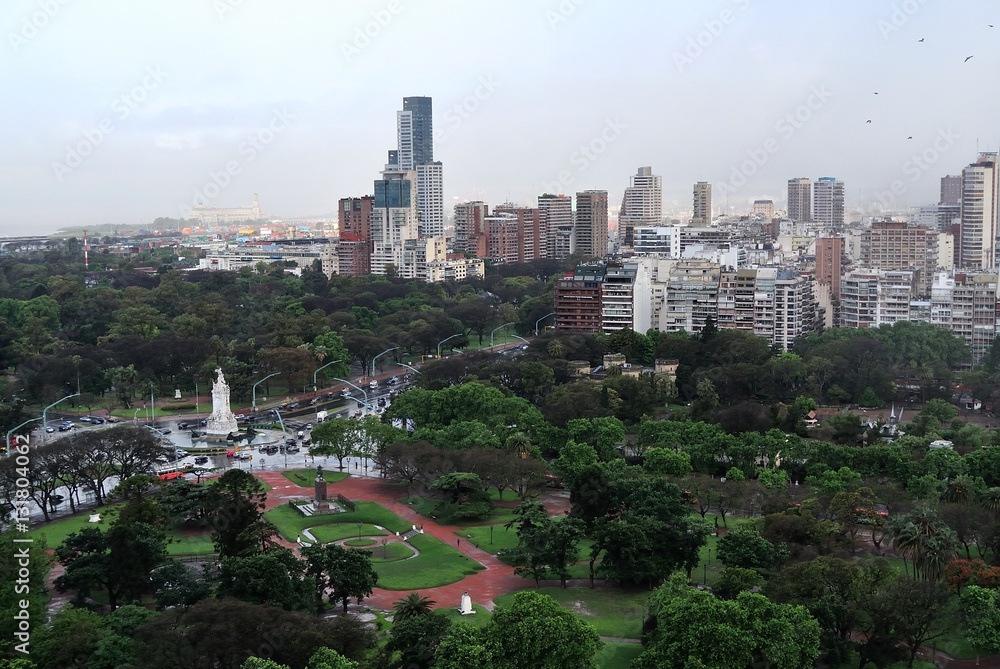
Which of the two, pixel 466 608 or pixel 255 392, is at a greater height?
pixel 255 392

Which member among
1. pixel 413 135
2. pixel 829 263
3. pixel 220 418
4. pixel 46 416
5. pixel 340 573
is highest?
pixel 413 135

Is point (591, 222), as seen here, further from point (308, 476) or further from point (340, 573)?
point (340, 573)

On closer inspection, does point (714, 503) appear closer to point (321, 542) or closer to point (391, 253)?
point (321, 542)

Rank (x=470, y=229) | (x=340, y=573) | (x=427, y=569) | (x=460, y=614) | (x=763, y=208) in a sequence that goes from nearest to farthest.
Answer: (x=340, y=573) → (x=460, y=614) → (x=427, y=569) → (x=470, y=229) → (x=763, y=208)


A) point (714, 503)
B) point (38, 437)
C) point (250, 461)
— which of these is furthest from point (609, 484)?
point (38, 437)

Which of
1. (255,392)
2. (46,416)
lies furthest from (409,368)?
(46,416)

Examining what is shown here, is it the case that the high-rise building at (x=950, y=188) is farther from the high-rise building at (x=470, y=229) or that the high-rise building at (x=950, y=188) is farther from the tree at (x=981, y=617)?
the tree at (x=981, y=617)

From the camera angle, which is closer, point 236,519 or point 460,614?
point 460,614
